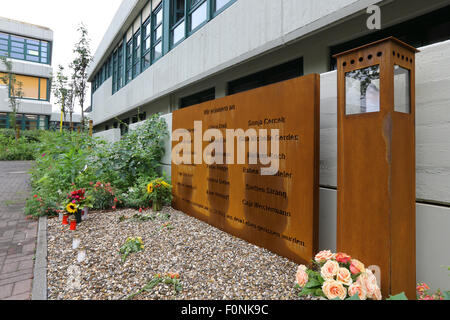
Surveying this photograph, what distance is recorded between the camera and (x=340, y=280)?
6.49ft

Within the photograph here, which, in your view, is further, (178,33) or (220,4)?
(178,33)

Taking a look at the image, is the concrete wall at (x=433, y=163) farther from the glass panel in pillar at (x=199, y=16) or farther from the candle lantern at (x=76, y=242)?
the glass panel in pillar at (x=199, y=16)

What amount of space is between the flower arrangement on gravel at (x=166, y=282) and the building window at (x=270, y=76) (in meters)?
3.95

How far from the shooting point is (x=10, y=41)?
28484 mm

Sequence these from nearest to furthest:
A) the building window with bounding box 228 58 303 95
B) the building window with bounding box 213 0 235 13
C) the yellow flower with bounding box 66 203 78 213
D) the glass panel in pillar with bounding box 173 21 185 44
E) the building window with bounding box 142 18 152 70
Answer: the yellow flower with bounding box 66 203 78 213
the building window with bounding box 228 58 303 95
the building window with bounding box 213 0 235 13
the glass panel in pillar with bounding box 173 21 185 44
the building window with bounding box 142 18 152 70

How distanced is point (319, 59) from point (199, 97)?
454cm

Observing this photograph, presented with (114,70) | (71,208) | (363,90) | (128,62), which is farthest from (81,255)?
(114,70)

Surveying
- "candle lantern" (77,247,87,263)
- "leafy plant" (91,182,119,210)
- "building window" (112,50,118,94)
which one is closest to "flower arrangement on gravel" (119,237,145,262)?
"candle lantern" (77,247,87,263)

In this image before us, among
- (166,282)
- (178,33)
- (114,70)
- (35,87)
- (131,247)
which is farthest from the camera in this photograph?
(35,87)

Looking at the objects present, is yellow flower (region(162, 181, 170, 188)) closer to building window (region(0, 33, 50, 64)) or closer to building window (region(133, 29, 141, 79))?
building window (region(133, 29, 141, 79))

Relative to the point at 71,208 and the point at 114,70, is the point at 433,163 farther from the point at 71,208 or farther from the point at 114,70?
the point at 114,70

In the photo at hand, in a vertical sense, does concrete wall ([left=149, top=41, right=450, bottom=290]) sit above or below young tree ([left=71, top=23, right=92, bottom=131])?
below

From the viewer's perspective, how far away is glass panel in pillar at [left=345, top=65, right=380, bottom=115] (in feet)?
6.99

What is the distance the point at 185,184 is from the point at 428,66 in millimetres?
4169
